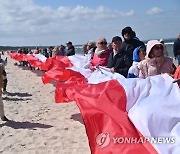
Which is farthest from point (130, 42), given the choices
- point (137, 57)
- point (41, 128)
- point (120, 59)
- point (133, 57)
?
point (41, 128)

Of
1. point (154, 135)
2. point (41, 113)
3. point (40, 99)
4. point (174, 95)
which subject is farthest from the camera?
point (40, 99)

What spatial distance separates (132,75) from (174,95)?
1.34 m

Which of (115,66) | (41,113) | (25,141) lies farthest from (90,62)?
(25,141)

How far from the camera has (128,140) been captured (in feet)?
13.3

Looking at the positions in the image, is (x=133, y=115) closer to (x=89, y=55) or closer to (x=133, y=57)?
(x=133, y=57)

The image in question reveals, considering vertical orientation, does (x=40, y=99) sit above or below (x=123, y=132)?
below

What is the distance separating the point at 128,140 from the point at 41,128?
11.9ft

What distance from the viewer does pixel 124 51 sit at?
6496 millimetres

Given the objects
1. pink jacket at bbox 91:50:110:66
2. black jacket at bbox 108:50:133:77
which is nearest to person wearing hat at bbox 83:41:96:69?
pink jacket at bbox 91:50:110:66

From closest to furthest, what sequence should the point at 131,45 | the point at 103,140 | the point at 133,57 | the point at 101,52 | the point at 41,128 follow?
the point at 103,140 → the point at 133,57 → the point at 131,45 → the point at 41,128 → the point at 101,52

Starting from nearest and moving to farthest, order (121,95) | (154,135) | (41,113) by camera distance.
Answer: (154,135) → (121,95) → (41,113)

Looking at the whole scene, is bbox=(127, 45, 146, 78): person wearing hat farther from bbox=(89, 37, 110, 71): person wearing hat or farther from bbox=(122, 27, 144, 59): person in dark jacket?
bbox=(89, 37, 110, 71): person wearing hat

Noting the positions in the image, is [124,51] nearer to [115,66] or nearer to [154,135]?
[115,66]

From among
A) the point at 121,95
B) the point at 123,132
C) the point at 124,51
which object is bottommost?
the point at 123,132
